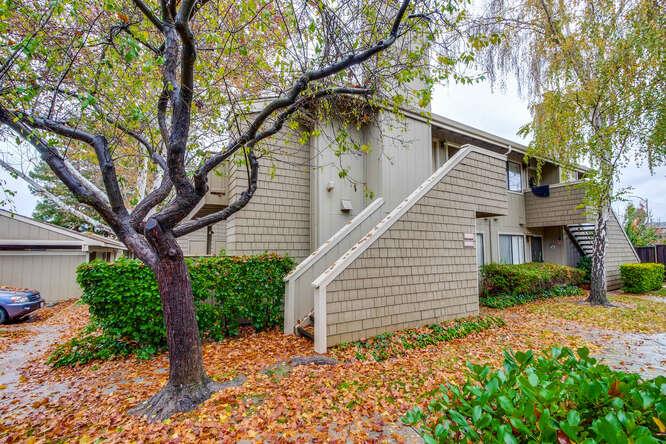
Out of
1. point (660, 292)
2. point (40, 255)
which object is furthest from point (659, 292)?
point (40, 255)

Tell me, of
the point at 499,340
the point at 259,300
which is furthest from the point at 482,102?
the point at 259,300

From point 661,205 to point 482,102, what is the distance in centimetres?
2802

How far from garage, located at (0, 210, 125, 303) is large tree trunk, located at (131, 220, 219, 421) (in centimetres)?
1177

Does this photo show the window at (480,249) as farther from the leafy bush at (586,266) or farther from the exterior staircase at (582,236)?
the leafy bush at (586,266)

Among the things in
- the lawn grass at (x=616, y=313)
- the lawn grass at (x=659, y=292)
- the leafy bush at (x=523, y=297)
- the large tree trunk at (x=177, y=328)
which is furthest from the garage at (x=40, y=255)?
the lawn grass at (x=659, y=292)

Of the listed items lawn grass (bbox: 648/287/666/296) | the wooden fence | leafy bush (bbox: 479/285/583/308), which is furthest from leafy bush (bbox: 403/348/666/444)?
the wooden fence

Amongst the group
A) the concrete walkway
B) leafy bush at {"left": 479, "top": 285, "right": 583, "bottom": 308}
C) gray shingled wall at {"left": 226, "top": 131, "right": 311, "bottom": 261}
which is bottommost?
the concrete walkway

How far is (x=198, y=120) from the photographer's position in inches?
266

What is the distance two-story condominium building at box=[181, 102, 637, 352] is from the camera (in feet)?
18.8

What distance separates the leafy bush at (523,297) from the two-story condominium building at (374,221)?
1.42 metres

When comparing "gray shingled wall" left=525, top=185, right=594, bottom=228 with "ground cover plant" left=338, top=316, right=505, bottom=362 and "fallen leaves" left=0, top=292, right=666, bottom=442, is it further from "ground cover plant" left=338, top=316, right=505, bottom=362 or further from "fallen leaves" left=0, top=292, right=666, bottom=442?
"fallen leaves" left=0, top=292, right=666, bottom=442

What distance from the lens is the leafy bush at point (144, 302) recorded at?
5312mm

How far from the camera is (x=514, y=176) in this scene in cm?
1292

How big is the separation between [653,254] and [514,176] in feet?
30.9
